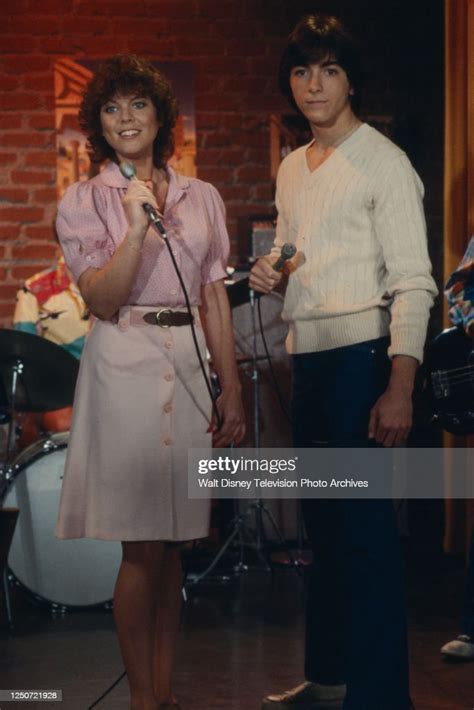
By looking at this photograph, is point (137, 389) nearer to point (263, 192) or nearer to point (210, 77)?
point (263, 192)

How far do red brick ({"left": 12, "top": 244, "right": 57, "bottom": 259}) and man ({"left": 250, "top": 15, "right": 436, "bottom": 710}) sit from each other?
9.37 feet

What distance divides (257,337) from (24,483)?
1.45 metres

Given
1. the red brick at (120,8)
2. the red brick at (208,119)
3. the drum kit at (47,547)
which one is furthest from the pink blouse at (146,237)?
the red brick at (120,8)

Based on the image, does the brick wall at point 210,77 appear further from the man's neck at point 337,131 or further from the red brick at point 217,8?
the man's neck at point 337,131

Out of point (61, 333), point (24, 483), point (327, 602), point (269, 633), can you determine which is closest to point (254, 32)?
point (61, 333)

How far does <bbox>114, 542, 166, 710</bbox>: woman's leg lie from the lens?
233 cm

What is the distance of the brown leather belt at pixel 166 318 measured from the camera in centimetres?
238

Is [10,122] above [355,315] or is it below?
above

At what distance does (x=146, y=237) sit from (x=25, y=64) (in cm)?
311

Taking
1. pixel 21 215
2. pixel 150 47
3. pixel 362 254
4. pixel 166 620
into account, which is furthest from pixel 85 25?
pixel 166 620

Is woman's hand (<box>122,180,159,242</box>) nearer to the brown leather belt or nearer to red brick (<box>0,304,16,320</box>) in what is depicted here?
the brown leather belt

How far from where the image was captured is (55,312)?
15.7 feet

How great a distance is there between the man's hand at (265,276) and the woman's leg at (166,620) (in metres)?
0.58

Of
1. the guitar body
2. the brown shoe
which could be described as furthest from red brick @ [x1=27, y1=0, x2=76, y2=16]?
the brown shoe
